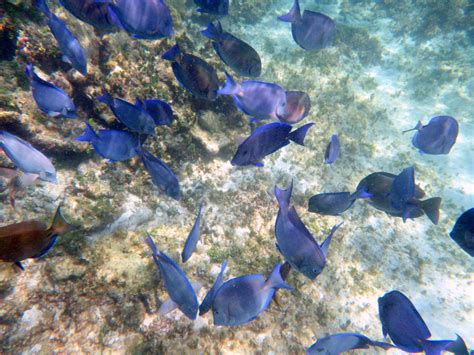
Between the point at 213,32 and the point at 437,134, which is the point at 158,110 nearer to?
the point at 213,32

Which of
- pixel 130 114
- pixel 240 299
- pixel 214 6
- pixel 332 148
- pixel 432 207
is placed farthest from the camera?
pixel 332 148

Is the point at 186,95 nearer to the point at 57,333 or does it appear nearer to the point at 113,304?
the point at 113,304

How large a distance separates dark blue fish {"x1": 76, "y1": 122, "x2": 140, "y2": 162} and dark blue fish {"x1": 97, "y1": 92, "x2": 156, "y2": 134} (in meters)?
0.24

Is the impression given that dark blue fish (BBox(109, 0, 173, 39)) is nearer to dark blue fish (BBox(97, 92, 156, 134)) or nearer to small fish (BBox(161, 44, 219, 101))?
small fish (BBox(161, 44, 219, 101))

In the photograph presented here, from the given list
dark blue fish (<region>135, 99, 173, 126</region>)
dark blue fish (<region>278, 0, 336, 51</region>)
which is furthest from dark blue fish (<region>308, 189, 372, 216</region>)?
dark blue fish (<region>278, 0, 336, 51</region>)

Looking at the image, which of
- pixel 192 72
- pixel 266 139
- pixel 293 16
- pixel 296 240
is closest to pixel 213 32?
pixel 192 72

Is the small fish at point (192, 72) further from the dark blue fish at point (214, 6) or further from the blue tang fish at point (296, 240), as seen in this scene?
the blue tang fish at point (296, 240)

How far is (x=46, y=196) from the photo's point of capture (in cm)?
376

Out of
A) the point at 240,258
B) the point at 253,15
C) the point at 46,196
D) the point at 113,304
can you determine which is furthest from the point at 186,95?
the point at 253,15

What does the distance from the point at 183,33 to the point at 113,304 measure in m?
5.16

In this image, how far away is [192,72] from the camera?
3.12m

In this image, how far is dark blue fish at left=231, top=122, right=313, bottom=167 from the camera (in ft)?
8.17

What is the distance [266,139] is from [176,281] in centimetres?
158

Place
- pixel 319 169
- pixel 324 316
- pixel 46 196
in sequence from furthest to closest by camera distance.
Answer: pixel 319 169 → pixel 324 316 → pixel 46 196
